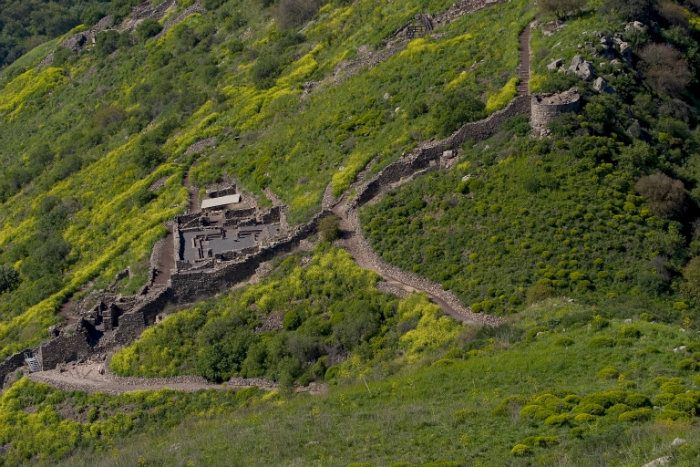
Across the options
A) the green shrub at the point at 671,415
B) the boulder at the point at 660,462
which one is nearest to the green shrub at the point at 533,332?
the green shrub at the point at 671,415

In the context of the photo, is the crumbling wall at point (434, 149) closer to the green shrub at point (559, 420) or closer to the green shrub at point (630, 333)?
the green shrub at point (630, 333)

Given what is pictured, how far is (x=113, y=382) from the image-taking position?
48.4 metres

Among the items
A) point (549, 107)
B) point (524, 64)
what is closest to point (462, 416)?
point (549, 107)

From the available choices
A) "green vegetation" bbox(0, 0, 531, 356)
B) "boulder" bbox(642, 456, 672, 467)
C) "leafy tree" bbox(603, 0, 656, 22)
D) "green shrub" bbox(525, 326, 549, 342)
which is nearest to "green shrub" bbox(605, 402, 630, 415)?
"boulder" bbox(642, 456, 672, 467)

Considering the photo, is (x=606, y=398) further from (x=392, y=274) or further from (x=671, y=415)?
(x=392, y=274)

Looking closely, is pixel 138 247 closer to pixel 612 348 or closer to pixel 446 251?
pixel 446 251

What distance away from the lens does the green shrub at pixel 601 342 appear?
34750 millimetres

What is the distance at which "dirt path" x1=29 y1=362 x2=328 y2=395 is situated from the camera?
4503cm

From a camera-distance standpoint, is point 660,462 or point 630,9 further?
point 630,9

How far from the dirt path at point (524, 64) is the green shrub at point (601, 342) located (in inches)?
883

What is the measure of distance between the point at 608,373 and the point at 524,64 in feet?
99.5

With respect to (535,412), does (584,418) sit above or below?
above

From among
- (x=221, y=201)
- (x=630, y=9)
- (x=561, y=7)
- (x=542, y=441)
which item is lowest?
(x=221, y=201)

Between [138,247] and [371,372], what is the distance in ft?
84.8
